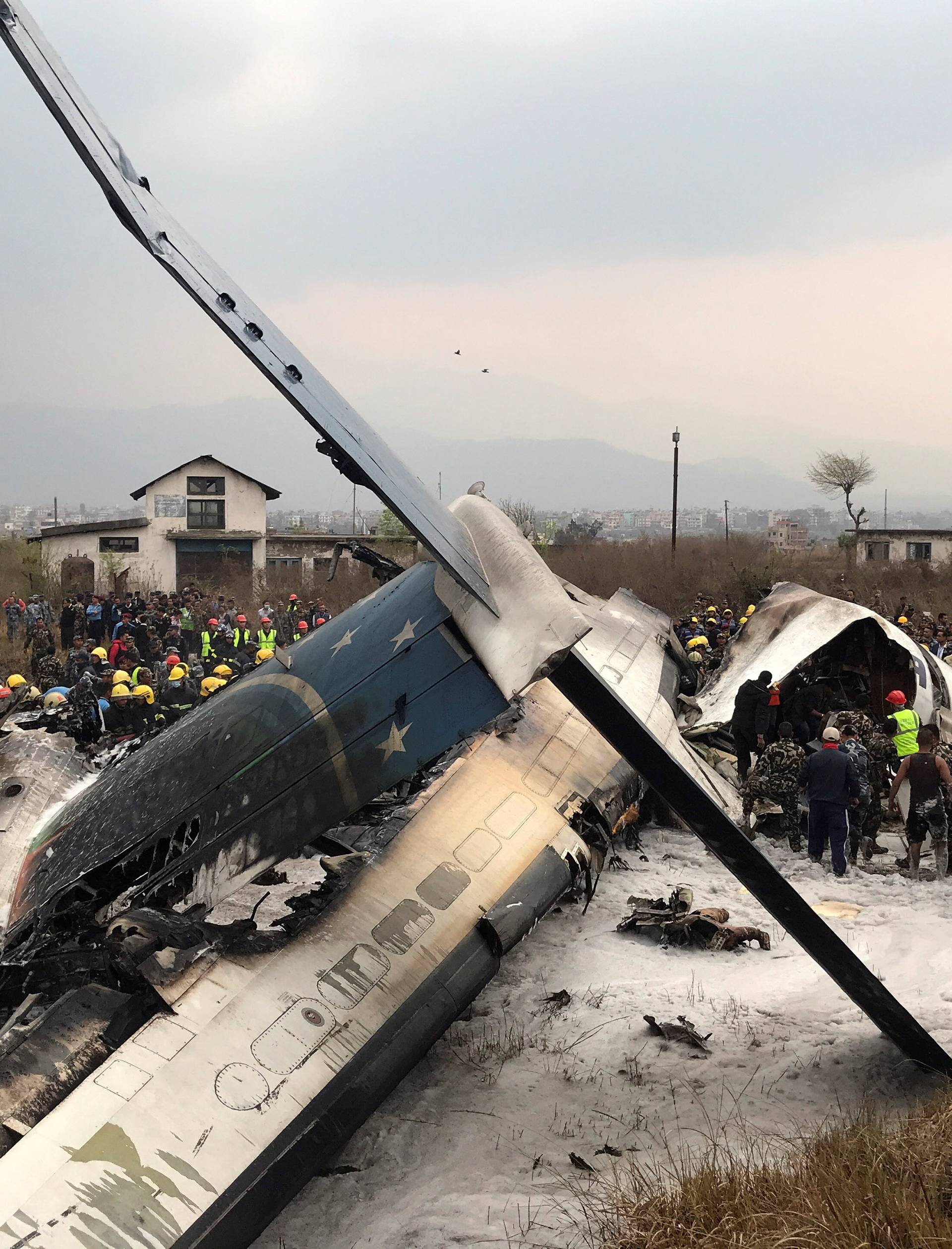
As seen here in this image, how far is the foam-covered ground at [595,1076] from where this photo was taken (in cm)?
526

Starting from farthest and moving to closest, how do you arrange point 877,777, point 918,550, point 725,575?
point 918,550
point 725,575
point 877,777

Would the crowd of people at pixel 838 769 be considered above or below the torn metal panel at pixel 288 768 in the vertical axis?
below

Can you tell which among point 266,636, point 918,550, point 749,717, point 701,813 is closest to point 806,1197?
point 701,813

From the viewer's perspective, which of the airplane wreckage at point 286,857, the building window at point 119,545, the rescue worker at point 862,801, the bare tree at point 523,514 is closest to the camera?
the airplane wreckage at point 286,857

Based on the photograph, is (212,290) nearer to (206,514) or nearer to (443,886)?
(443,886)

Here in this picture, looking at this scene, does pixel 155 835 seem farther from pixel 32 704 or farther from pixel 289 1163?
pixel 32 704

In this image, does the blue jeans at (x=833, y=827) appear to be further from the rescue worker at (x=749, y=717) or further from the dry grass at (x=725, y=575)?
the dry grass at (x=725, y=575)

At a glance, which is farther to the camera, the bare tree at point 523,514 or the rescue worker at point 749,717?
the bare tree at point 523,514

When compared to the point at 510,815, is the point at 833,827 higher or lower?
lower

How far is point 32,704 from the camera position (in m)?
15.6

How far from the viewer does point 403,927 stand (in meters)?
6.04

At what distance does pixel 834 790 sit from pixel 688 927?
2.72 m

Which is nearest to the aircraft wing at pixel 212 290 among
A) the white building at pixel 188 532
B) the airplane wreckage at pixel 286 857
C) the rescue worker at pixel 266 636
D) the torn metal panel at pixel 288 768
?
the airplane wreckage at pixel 286 857

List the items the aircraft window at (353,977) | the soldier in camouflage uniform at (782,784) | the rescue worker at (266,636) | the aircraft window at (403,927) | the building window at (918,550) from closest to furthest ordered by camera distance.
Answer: the aircraft window at (353,977), the aircraft window at (403,927), the soldier in camouflage uniform at (782,784), the rescue worker at (266,636), the building window at (918,550)
